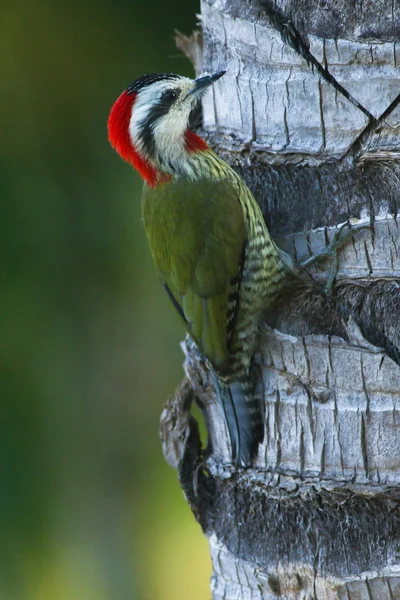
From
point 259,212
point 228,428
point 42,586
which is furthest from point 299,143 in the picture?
point 42,586

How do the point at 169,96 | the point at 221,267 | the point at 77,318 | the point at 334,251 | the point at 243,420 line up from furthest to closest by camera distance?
the point at 77,318 < the point at 169,96 < the point at 221,267 < the point at 243,420 < the point at 334,251

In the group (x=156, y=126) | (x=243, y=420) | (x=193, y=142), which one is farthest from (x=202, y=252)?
(x=243, y=420)

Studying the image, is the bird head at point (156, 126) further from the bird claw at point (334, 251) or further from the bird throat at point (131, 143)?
the bird claw at point (334, 251)

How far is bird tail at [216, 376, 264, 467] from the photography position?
2500 mm

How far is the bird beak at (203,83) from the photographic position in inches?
98.6

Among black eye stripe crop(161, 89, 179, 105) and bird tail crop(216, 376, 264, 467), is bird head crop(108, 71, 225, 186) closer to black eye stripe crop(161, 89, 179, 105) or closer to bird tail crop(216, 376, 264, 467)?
black eye stripe crop(161, 89, 179, 105)

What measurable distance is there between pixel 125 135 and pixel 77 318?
247 centimetres

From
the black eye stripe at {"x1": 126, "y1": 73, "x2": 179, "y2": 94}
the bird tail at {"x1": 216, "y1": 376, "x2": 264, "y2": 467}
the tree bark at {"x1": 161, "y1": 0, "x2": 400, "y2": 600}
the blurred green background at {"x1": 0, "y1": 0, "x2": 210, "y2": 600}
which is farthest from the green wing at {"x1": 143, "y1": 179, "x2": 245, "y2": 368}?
the blurred green background at {"x1": 0, "y1": 0, "x2": 210, "y2": 600}

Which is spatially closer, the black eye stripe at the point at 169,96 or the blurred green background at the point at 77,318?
the black eye stripe at the point at 169,96

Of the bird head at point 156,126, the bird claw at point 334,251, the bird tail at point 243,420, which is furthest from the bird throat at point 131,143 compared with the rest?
the bird tail at point 243,420

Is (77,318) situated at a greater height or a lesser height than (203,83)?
lesser

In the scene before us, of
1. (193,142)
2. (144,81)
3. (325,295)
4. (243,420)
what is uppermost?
(144,81)

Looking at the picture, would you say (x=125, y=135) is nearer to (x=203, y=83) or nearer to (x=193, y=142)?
(x=193, y=142)

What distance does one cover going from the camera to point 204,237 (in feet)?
9.23
